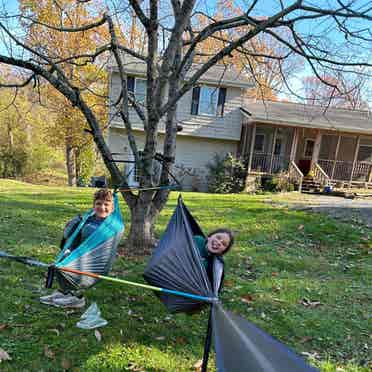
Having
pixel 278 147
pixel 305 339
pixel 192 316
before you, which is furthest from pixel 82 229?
pixel 278 147

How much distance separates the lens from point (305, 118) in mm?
13953

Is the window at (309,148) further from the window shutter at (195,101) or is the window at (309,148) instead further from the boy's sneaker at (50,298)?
the boy's sneaker at (50,298)

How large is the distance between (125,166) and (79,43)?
18.1 feet

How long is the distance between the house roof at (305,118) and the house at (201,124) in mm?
876

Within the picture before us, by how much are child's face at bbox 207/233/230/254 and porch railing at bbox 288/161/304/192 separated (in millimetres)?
11159

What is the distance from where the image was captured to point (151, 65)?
13.9ft

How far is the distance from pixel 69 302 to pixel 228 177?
11.0m

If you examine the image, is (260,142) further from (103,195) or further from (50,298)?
(50,298)

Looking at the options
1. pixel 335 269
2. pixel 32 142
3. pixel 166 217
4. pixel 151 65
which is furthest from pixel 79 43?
pixel 335 269

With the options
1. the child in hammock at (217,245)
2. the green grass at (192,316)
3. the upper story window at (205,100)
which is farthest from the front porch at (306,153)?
the child in hammock at (217,245)

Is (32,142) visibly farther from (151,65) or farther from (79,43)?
(151,65)

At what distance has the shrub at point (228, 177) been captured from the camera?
532 inches

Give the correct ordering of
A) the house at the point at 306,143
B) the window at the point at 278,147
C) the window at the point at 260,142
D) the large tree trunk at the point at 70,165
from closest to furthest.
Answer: the house at the point at 306,143, the window at the point at 260,142, the window at the point at 278,147, the large tree trunk at the point at 70,165

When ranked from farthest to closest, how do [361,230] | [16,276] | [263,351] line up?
[361,230], [16,276], [263,351]
